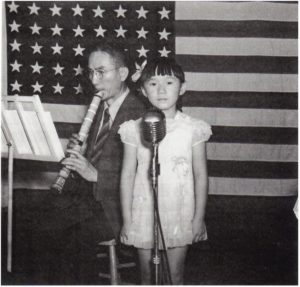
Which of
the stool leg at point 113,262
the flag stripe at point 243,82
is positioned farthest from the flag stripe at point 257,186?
the stool leg at point 113,262

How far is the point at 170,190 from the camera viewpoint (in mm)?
1482

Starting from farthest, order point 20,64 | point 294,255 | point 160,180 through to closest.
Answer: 1. point 20,64
2. point 294,255
3. point 160,180

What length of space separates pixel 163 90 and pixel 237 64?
812 mm

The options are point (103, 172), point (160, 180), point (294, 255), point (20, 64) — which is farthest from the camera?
point (20, 64)

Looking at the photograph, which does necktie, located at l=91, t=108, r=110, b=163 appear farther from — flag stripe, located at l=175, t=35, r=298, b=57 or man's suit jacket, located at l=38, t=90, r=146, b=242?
flag stripe, located at l=175, t=35, r=298, b=57

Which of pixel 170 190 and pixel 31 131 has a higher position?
pixel 31 131

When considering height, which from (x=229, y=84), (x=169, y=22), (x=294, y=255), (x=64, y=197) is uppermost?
(x=169, y=22)

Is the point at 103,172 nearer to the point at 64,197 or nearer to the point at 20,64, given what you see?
the point at 64,197

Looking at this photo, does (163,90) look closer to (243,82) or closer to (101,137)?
(101,137)

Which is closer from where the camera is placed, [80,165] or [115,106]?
[80,165]

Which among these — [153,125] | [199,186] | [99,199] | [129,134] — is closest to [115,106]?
[129,134]

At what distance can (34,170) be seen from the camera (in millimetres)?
2221

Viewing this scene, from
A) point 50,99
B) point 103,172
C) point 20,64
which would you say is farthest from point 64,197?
point 20,64

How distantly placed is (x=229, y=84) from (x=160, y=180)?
88cm
